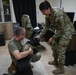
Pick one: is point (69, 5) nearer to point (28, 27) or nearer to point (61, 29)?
point (28, 27)

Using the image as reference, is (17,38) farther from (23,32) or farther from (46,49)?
(46,49)

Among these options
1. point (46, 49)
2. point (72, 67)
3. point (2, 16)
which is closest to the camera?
point (72, 67)

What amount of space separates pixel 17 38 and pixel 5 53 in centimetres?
186

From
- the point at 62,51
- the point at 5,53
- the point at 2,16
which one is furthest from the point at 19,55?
the point at 2,16

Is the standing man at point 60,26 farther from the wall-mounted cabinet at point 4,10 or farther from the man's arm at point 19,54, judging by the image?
the wall-mounted cabinet at point 4,10

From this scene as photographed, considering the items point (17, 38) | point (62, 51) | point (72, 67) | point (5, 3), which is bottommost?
point (72, 67)

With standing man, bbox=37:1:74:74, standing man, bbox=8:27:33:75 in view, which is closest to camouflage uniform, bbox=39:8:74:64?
standing man, bbox=37:1:74:74

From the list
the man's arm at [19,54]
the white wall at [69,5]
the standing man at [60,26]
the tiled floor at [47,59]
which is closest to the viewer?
the man's arm at [19,54]

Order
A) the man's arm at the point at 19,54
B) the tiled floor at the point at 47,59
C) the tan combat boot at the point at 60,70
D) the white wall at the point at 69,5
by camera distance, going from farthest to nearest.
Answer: the white wall at the point at 69,5 < the tiled floor at the point at 47,59 < the tan combat boot at the point at 60,70 < the man's arm at the point at 19,54

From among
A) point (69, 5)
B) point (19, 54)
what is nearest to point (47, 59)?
point (19, 54)

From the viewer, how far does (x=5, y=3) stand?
545 cm

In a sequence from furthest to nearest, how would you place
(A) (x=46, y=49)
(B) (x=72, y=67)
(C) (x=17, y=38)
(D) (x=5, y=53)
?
1. (A) (x=46, y=49)
2. (D) (x=5, y=53)
3. (B) (x=72, y=67)
4. (C) (x=17, y=38)

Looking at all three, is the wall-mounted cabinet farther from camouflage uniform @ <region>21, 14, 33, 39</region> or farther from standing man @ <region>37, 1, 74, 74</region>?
standing man @ <region>37, 1, 74, 74</region>

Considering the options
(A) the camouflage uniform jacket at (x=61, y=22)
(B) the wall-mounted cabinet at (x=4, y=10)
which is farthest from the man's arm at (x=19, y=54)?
(B) the wall-mounted cabinet at (x=4, y=10)
